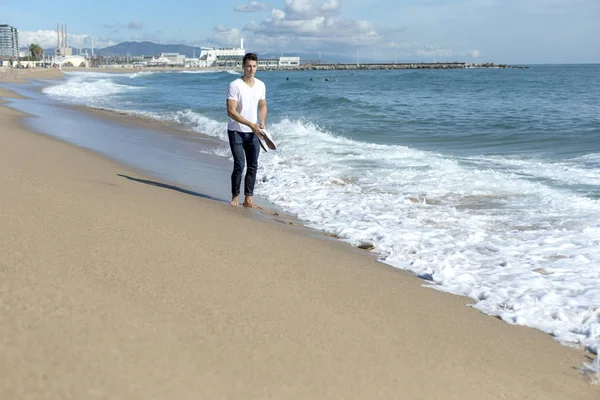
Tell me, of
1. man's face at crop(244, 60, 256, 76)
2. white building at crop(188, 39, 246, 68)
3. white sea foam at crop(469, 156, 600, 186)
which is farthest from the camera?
white building at crop(188, 39, 246, 68)

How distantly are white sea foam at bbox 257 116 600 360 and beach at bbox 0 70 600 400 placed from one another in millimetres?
324

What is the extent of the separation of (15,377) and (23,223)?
72.6 inches

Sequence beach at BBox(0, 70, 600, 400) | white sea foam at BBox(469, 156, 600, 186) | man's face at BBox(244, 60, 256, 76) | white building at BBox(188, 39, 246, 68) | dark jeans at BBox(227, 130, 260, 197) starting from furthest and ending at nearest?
white building at BBox(188, 39, 246, 68), white sea foam at BBox(469, 156, 600, 186), dark jeans at BBox(227, 130, 260, 197), man's face at BBox(244, 60, 256, 76), beach at BBox(0, 70, 600, 400)

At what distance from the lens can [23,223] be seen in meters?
3.45

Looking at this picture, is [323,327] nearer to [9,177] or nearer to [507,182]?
[9,177]

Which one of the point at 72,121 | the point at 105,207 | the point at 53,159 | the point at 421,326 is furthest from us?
the point at 72,121

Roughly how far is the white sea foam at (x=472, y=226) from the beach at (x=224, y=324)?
0.32m

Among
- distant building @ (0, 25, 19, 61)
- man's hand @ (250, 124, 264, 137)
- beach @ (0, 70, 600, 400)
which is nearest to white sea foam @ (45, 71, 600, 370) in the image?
beach @ (0, 70, 600, 400)

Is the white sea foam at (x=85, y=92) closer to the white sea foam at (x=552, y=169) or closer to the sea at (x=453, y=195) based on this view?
the sea at (x=453, y=195)

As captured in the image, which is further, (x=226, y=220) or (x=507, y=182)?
(x=507, y=182)

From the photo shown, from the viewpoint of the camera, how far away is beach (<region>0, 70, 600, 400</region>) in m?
2.01

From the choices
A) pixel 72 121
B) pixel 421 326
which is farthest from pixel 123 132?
pixel 421 326

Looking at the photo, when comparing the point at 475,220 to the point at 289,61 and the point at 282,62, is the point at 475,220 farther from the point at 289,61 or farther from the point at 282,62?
the point at 289,61

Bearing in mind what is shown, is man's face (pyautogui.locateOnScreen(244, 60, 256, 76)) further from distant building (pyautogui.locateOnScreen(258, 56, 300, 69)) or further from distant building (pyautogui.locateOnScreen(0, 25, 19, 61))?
distant building (pyautogui.locateOnScreen(0, 25, 19, 61))
